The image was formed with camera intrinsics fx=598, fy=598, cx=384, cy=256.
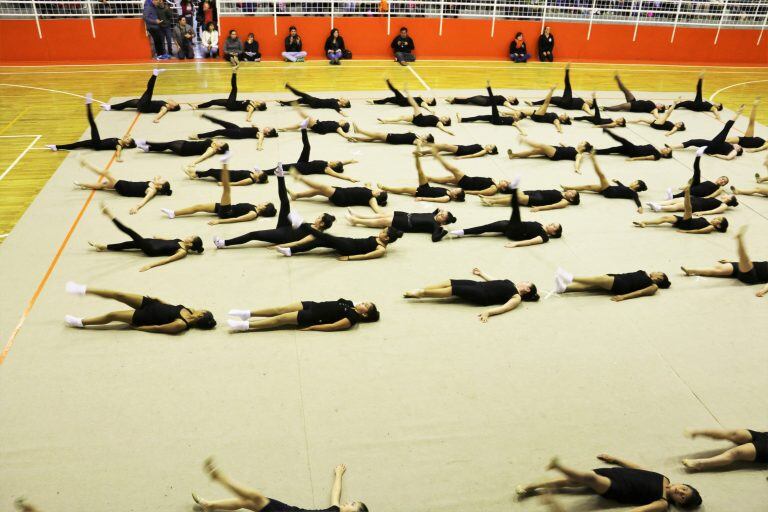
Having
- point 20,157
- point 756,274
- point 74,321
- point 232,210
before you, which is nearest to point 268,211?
point 232,210

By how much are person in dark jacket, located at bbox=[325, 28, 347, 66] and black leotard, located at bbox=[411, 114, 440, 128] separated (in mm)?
6266

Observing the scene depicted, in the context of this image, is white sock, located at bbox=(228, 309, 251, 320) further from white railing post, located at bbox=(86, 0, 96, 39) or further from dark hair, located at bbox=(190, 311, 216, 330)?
white railing post, located at bbox=(86, 0, 96, 39)

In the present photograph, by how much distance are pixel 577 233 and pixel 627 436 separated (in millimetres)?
4123

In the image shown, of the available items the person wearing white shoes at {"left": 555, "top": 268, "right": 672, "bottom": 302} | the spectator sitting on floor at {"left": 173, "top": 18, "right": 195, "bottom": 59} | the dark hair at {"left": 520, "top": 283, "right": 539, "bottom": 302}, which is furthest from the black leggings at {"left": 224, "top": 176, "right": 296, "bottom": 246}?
the spectator sitting on floor at {"left": 173, "top": 18, "right": 195, "bottom": 59}

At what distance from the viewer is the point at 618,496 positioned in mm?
4918

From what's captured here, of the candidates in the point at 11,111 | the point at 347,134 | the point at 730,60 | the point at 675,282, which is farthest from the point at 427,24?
the point at 675,282

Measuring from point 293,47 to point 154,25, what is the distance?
3967 mm

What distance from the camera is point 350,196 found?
9555 mm

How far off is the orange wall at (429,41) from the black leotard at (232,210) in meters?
10.8

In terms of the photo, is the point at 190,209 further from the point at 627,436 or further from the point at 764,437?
the point at 764,437

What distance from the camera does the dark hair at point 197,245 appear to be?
26.6 feet

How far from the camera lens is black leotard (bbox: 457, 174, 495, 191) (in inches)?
397

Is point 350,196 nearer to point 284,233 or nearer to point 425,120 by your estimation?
point 284,233

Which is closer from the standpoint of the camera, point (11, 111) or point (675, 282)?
point (675, 282)
